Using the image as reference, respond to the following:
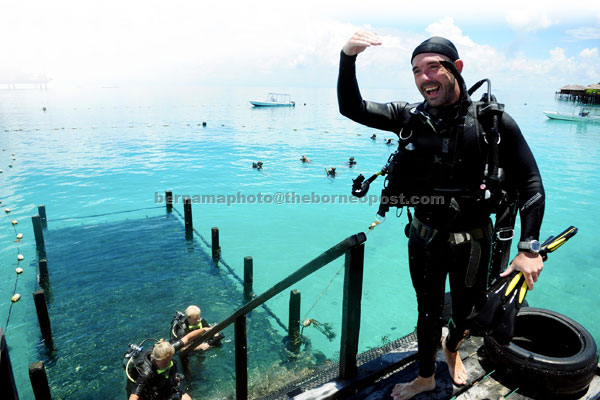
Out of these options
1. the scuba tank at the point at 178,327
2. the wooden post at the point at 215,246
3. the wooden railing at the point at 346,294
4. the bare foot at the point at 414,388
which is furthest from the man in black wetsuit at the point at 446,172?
the wooden post at the point at 215,246

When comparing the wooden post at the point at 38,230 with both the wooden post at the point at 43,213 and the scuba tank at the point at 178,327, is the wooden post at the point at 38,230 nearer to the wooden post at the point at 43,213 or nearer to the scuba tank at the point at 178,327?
the wooden post at the point at 43,213

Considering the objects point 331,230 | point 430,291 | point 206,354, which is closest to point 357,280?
point 430,291

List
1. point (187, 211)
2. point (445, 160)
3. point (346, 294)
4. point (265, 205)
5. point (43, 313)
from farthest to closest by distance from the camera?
point (265, 205) → point (187, 211) → point (43, 313) → point (346, 294) → point (445, 160)

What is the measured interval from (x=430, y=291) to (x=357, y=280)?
0.62 metres

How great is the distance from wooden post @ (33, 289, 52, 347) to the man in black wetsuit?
8068 millimetres

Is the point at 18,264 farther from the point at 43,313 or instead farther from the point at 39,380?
the point at 39,380

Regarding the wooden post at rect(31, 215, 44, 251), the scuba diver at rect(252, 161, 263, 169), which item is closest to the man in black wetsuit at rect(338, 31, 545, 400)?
the wooden post at rect(31, 215, 44, 251)

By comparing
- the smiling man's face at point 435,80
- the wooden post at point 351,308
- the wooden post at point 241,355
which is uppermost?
the smiling man's face at point 435,80

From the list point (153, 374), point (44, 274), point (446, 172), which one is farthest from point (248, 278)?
point (446, 172)

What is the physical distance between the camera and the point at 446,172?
107 inches

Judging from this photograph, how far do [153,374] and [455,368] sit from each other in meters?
4.28

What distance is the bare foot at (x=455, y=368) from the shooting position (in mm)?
3395

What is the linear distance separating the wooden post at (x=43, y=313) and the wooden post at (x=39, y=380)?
110 inches

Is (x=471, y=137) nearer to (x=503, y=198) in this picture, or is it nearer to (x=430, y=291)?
(x=503, y=198)
